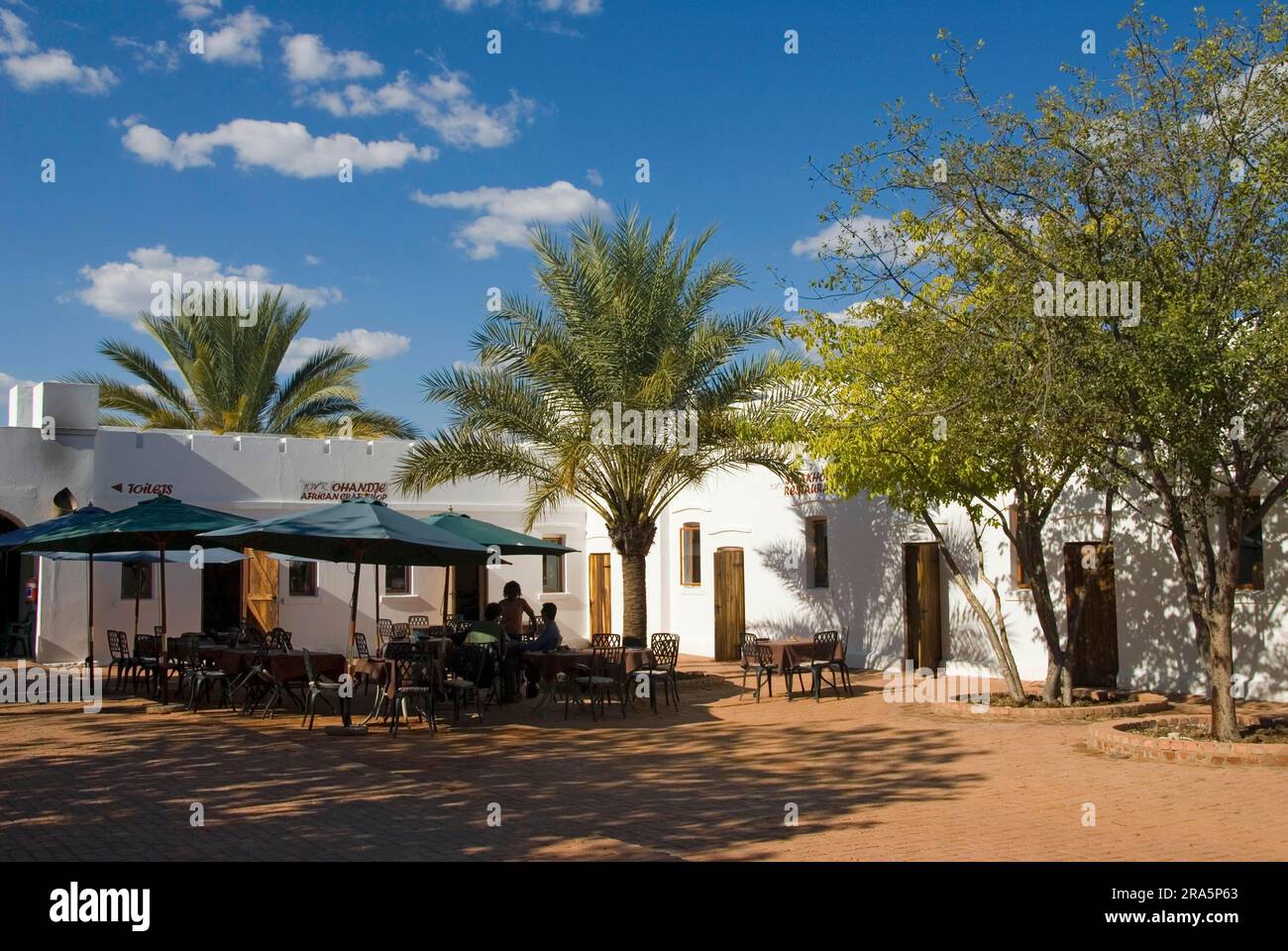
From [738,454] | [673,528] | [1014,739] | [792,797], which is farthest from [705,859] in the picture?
[673,528]

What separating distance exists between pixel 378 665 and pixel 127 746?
255cm

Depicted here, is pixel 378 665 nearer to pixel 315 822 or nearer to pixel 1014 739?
pixel 315 822

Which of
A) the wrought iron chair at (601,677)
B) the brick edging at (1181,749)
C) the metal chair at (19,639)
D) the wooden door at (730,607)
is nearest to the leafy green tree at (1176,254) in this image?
the brick edging at (1181,749)

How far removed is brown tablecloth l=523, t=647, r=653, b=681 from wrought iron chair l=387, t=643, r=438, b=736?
1427 mm

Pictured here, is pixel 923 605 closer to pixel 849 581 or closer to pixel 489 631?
pixel 849 581

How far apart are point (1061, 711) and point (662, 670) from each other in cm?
484

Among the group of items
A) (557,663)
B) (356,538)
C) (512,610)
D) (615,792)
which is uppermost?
(356,538)

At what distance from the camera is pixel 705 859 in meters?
6.88

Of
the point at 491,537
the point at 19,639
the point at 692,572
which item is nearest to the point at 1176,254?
the point at 491,537

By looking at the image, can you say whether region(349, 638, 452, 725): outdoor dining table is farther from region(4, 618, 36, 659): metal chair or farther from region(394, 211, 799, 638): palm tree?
region(4, 618, 36, 659): metal chair

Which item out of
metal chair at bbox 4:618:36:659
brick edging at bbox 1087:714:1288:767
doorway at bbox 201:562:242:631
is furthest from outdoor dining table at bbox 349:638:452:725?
metal chair at bbox 4:618:36:659

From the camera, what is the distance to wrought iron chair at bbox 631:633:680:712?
48.0 feet

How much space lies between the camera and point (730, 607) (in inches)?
913

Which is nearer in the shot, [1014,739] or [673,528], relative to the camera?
[1014,739]
